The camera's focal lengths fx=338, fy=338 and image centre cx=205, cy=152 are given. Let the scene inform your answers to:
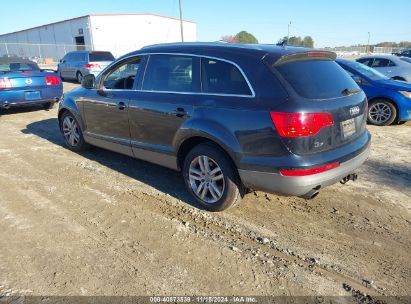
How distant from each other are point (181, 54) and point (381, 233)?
9.44 ft

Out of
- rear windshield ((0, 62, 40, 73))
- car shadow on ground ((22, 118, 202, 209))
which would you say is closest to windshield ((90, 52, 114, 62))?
rear windshield ((0, 62, 40, 73))

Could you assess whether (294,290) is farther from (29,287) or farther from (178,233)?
(29,287)

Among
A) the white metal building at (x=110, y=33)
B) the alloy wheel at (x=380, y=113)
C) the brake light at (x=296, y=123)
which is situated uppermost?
the white metal building at (x=110, y=33)

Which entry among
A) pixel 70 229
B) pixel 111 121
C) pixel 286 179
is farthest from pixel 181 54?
pixel 70 229

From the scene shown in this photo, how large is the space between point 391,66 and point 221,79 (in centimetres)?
1155

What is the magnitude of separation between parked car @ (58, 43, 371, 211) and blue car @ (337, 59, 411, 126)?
14.9 feet

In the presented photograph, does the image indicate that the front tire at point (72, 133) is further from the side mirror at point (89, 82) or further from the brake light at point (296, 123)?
the brake light at point (296, 123)

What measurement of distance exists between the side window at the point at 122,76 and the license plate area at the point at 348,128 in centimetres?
270

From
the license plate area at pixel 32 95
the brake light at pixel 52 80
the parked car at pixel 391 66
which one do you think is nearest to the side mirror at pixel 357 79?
the parked car at pixel 391 66

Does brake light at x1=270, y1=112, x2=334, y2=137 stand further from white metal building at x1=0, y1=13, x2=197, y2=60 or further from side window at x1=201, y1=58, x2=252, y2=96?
white metal building at x1=0, y1=13, x2=197, y2=60

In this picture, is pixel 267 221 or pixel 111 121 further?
pixel 111 121

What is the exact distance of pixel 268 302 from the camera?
2492 millimetres

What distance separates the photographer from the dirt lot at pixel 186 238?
2.69 meters

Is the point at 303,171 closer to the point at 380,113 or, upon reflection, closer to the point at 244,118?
the point at 244,118
